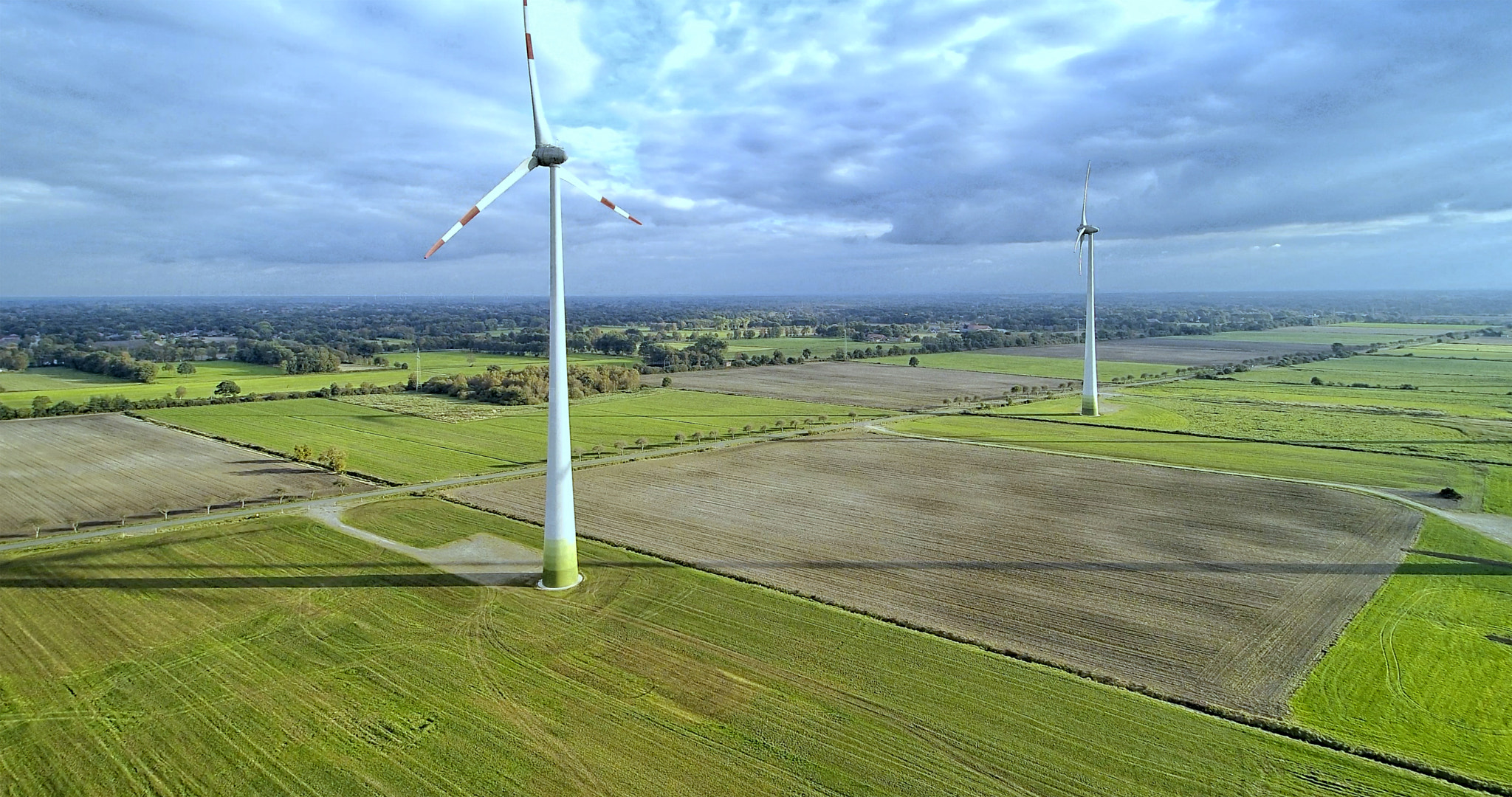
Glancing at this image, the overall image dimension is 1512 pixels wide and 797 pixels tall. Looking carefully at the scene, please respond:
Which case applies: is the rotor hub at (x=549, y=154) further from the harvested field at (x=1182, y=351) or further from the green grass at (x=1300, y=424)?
the harvested field at (x=1182, y=351)

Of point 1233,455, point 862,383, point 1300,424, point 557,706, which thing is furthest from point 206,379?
point 1300,424

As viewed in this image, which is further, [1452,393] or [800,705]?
[1452,393]

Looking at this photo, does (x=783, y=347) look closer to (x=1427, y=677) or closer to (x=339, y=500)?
(x=339, y=500)

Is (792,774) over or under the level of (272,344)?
under

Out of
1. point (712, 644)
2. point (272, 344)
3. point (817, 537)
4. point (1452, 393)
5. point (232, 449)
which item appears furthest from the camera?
point (272, 344)

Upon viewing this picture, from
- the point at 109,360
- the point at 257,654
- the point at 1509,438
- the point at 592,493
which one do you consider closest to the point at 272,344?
the point at 109,360

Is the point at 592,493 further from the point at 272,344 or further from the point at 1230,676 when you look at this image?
the point at 272,344

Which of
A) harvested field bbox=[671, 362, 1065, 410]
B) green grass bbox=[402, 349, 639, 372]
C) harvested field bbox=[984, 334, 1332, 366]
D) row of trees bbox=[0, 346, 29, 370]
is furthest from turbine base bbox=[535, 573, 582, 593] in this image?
harvested field bbox=[984, 334, 1332, 366]
